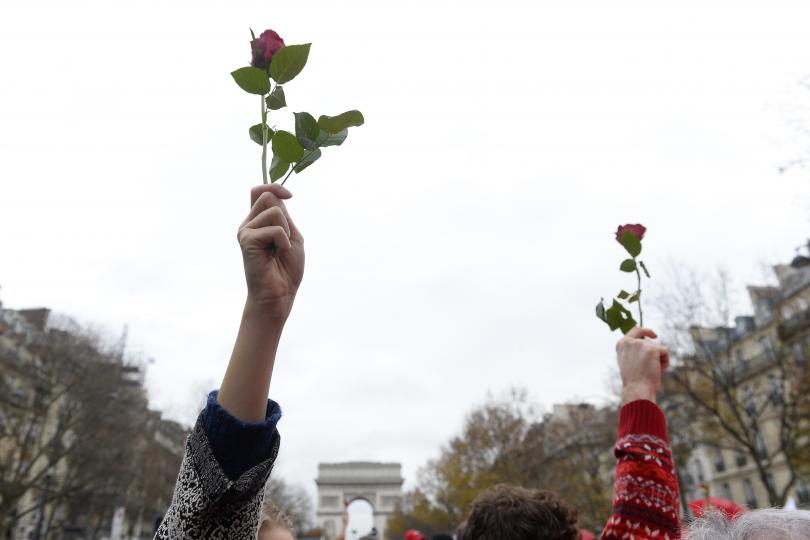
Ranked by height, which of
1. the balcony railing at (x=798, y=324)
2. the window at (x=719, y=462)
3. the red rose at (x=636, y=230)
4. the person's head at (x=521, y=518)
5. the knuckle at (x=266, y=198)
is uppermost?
the balcony railing at (x=798, y=324)

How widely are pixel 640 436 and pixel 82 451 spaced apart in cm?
2862

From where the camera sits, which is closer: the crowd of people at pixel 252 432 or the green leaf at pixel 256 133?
the crowd of people at pixel 252 432

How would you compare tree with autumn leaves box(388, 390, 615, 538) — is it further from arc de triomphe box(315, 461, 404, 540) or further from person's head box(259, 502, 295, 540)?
arc de triomphe box(315, 461, 404, 540)

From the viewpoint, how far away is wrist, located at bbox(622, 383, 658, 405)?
2.43m

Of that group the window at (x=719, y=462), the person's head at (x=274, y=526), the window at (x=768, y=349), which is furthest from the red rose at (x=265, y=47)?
the window at (x=719, y=462)

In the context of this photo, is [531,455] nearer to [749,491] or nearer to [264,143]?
[749,491]

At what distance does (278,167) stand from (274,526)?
208cm

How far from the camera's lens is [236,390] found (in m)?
1.35

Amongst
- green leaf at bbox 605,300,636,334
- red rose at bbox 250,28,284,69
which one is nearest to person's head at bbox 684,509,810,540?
green leaf at bbox 605,300,636,334

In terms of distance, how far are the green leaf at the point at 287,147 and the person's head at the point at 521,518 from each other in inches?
75.9

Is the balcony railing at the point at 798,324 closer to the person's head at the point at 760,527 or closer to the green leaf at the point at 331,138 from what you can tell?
the person's head at the point at 760,527

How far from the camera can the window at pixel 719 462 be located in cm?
4491

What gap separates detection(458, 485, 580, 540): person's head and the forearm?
178cm

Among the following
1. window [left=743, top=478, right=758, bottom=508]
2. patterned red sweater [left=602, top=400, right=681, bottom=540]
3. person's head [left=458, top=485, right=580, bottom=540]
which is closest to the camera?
patterned red sweater [left=602, top=400, right=681, bottom=540]
